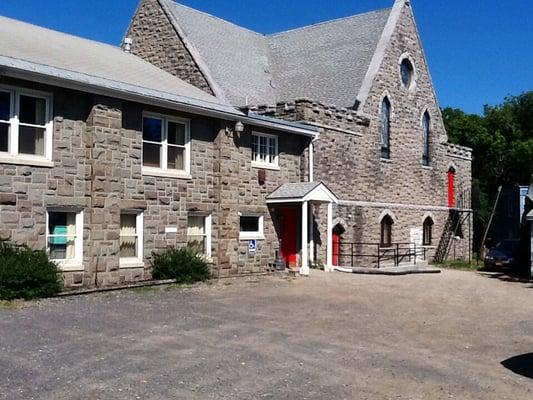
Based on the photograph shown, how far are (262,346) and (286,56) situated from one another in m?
23.5

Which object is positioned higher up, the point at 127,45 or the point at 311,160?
the point at 127,45

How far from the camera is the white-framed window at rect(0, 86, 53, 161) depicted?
15.3 meters

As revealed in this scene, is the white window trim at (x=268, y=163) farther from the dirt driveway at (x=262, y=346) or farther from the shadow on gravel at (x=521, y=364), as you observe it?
the shadow on gravel at (x=521, y=364)

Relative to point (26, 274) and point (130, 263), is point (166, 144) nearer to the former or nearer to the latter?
point (130, 263)

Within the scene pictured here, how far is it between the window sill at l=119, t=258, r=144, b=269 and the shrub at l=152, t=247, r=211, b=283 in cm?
41

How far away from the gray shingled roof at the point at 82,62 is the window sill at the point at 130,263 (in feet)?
14.9

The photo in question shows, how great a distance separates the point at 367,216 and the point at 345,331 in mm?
16342

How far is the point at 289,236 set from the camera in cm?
2341

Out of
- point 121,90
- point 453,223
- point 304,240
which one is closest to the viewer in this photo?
point 121,90

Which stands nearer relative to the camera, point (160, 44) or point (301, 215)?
point (301, 215)

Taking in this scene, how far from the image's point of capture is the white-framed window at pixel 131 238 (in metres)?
17.8

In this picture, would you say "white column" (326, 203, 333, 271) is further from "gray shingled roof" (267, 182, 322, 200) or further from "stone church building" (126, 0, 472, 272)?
"gray shingled roof" (267, 182, 322, 200)

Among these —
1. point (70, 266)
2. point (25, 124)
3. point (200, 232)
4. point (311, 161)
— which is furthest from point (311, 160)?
point (25, 124)

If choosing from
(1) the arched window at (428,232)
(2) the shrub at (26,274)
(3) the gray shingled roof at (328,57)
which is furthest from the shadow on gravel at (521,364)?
(1) the arched window at (428,232)
